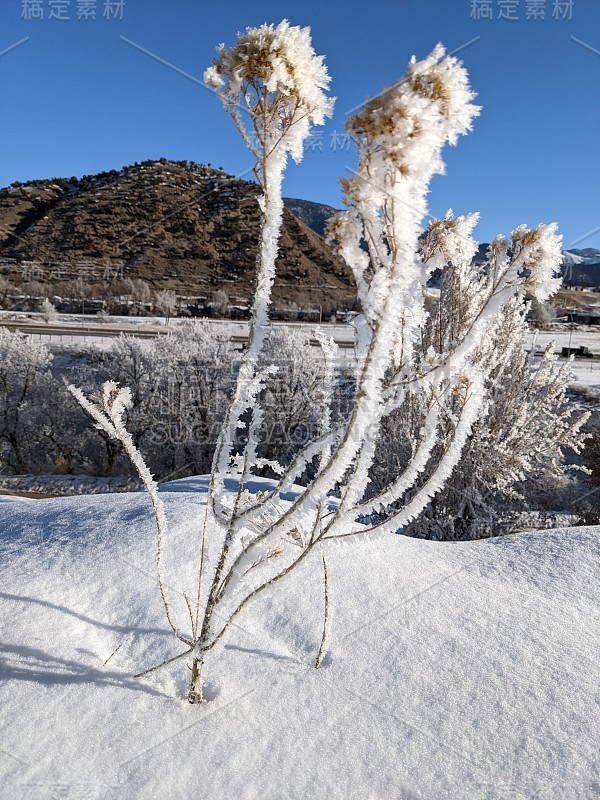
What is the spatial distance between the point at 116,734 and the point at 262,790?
1.45 ft

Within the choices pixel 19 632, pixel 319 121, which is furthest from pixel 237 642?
pixel 319 121

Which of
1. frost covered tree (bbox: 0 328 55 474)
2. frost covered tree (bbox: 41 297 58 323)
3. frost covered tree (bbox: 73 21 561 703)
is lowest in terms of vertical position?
frost covered tree (bbox: 0 328 55 474)

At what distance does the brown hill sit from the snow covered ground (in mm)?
42818

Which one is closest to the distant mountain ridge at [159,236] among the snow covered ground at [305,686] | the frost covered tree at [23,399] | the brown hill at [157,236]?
the brown hill at [157,236]

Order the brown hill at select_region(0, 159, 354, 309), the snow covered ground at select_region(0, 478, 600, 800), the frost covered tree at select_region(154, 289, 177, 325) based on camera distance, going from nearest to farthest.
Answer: the snow covered ground at select_region(0, 478, 600, 800), the frost covered tree at select_region(154, 289, 177, 325), the brown hill at select_region(0, 159, 354, 309)

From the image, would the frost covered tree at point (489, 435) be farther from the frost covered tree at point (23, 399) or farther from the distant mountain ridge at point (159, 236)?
the distant mountain ridge at point (159, 236)

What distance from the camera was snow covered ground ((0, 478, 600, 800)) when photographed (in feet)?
4.70

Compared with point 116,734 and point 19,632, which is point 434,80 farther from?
point 19,632

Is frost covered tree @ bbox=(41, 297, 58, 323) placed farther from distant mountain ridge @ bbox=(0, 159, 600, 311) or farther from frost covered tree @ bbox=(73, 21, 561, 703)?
frost covered tree @ bbox=(73, 21, 561, 703)

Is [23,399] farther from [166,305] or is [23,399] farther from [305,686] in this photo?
[305,686]

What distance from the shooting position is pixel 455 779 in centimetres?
144

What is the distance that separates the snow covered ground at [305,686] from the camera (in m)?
1.43

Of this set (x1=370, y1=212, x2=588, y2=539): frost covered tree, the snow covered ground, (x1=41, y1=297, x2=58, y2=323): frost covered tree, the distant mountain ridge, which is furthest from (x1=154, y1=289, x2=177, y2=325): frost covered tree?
the snow covered ground

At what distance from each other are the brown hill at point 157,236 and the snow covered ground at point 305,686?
42.8 m
